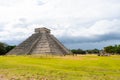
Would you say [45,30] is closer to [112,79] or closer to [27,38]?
[27,38]

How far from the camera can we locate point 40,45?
102 metres

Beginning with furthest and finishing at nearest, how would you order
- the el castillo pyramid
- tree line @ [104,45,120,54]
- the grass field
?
tree line @ [104,45,120,54] → the el castillo pyramid → the grass field

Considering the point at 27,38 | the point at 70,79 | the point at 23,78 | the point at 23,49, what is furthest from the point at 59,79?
the point at 27,38

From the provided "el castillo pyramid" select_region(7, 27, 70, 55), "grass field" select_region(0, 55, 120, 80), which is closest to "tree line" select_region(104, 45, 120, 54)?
"el castillo pyramid" select_region(7, 27, 70, 55)

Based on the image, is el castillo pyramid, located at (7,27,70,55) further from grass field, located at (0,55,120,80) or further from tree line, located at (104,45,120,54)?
grass field, located at (0,55,120,80)

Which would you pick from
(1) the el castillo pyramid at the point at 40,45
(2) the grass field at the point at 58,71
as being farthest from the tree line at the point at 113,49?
(2) the grass field at the point at 58,71

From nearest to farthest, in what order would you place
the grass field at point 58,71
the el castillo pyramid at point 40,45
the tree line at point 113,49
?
the grass field at point 58,71
the el castillo pyramid at point 40,45
the tree line at point 113,49

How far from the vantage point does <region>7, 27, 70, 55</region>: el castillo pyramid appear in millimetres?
98188

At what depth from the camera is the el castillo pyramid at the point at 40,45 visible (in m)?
98.2

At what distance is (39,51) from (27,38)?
53.7ft

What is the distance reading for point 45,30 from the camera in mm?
110625

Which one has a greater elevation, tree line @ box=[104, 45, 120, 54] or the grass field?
tree line @ box=[104, 45, 120, 54]

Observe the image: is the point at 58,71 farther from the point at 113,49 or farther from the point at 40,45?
the point at 113,49

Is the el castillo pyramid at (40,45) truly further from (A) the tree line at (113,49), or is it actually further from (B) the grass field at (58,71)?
(B) the grass field at (58,71)
